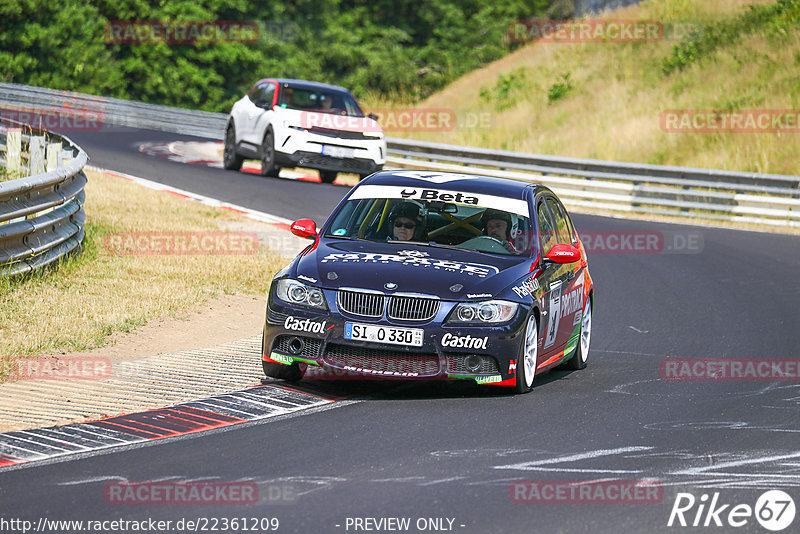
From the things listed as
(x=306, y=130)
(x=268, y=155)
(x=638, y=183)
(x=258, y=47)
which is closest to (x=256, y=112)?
(x=268, y=155)

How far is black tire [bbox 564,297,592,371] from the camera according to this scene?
1073cm

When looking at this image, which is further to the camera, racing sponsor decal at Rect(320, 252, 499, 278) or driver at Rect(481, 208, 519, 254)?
driver at Rect(481, 208, 519, 254)

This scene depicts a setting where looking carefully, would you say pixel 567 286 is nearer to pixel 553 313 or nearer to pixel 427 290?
pixel 553 313

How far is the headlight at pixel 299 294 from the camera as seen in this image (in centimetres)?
884

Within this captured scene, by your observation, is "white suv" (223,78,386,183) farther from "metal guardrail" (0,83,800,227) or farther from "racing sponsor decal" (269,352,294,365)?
"racing sponsor decal" (269,352,294,365)

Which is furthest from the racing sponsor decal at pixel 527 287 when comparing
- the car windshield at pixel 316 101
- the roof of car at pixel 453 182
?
the car windshield at pixel 316 101

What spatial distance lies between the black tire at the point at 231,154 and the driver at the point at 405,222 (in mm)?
15992

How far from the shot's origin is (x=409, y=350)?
861cm

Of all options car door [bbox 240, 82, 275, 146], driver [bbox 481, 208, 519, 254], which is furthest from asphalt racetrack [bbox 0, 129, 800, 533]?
car door [bbox 240, 82, 275, 146]

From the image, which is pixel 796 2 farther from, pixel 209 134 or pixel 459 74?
pixel 459 74

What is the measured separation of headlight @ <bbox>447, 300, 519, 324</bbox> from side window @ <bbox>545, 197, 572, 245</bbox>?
208 cm

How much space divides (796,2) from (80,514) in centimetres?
3547

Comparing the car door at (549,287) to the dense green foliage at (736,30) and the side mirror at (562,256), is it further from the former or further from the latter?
the dense green foliage at (736,30)

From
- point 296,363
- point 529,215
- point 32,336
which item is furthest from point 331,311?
point 32,336
